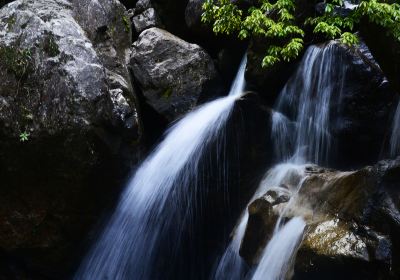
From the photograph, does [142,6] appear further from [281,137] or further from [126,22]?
[281,137]

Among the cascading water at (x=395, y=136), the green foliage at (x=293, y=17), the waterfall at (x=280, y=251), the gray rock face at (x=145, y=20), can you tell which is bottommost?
the cascading water at (x=395, y=136)

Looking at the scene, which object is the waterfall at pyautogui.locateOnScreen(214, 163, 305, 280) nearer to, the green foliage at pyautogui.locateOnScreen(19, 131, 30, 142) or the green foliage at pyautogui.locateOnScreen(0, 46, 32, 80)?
the green foliage at pyautogui.locateOnScreen(19, 131, 30, 142)

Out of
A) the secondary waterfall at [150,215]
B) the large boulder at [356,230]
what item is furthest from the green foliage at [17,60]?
the large boulder at [356,230]

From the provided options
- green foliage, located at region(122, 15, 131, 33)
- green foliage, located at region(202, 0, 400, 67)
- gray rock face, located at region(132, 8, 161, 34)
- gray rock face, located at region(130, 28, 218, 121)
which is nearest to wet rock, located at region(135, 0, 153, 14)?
gray rock face, located at region(132, 8, 161, 34)

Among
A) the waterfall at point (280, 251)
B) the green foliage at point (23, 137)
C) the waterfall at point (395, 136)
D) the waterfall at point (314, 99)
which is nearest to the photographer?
the waterfall at point (280, 251)

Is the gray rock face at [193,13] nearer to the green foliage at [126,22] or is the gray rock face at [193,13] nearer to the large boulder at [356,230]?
the green foliage at [126,22]

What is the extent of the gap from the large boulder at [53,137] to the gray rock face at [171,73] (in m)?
1.28

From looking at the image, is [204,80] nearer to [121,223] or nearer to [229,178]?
[229,178]

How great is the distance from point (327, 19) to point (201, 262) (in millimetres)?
4173

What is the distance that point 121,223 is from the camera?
7293mm

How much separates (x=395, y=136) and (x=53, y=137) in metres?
5.26

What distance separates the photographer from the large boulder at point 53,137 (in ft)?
21.7

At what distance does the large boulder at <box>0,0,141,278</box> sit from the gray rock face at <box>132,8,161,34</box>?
2.76 meters

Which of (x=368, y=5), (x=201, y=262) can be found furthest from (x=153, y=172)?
(x=368, y=5)
